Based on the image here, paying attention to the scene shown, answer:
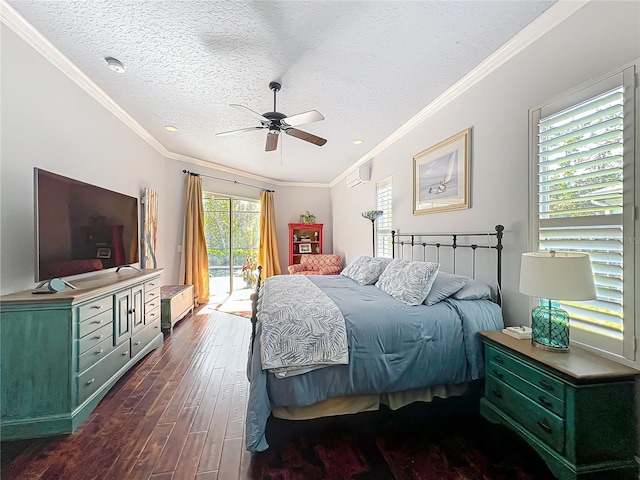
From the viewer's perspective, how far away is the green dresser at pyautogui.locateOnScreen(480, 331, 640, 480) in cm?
138

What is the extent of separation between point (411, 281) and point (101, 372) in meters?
2.68

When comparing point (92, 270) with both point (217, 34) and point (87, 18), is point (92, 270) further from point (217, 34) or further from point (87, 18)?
point (217, 34)

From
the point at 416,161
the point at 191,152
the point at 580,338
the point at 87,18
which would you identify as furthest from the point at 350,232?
the point at 87,18

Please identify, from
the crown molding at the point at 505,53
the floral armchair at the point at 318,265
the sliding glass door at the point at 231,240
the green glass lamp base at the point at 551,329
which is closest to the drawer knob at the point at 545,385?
the green glass lamp base at the point at 551,329

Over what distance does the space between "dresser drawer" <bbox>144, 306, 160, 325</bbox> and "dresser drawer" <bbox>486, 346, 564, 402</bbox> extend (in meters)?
3.35

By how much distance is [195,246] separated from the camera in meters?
5.43

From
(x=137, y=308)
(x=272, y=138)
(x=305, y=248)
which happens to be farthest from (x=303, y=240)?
(x=137, y=308)

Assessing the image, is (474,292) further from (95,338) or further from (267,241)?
(267,241)

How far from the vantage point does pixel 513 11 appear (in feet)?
5.97

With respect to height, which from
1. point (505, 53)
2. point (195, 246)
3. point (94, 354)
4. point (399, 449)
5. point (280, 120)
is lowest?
point (399, 449)

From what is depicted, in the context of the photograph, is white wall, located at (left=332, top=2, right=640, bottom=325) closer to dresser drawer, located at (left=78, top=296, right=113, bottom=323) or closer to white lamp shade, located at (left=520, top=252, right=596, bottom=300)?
white lamp shade, located at (left=520, top=252, right=596, bottom=300)

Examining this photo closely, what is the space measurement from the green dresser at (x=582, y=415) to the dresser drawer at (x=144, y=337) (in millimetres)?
3329

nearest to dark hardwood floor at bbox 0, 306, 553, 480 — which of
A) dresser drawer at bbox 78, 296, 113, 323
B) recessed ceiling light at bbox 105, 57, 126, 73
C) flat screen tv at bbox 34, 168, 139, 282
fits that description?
dresser drawer at bbox 78, 296, 113, 323

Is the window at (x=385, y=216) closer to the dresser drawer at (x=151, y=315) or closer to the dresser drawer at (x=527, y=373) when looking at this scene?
the dresser drawer at (x=527, y=373)
